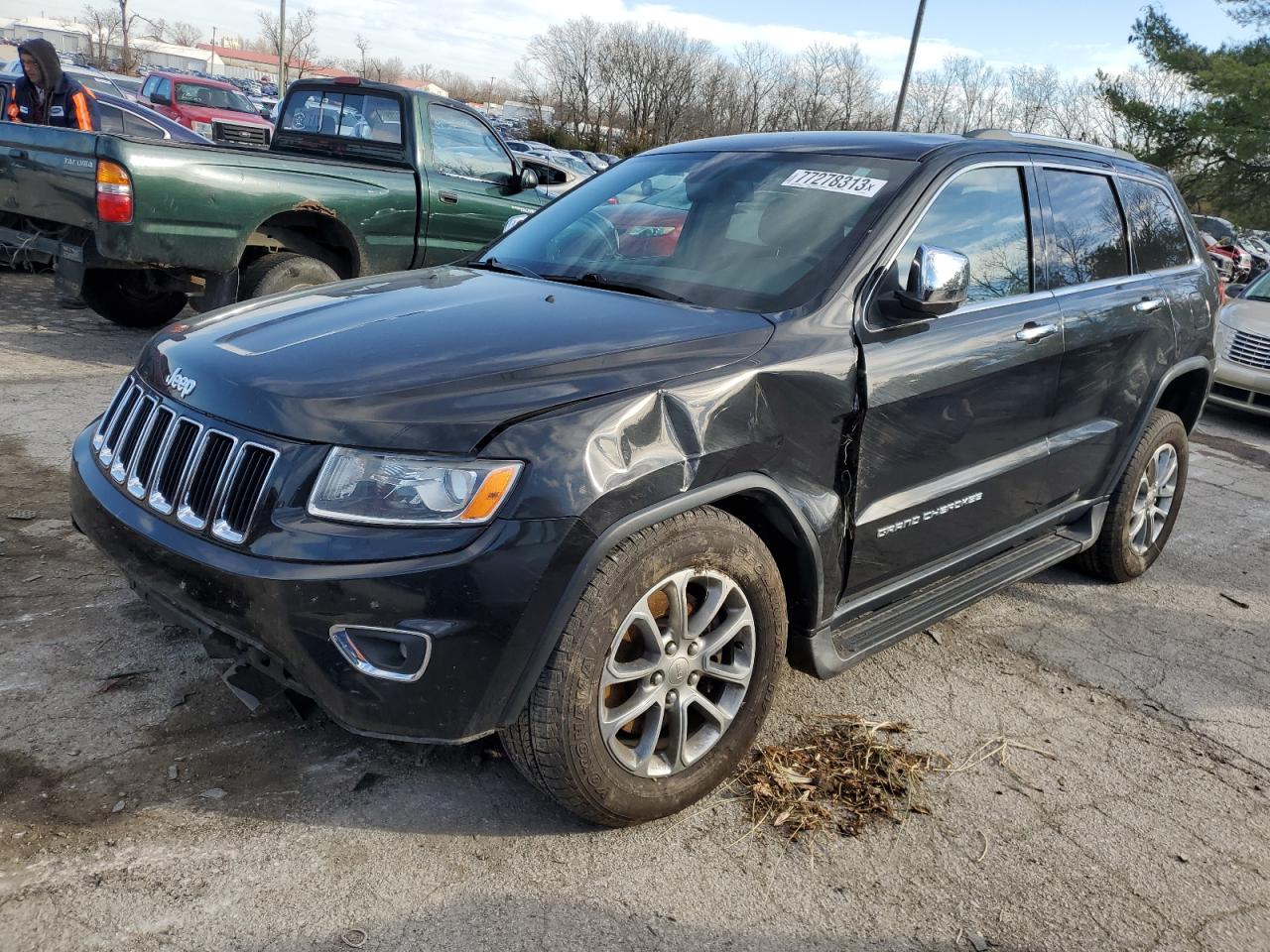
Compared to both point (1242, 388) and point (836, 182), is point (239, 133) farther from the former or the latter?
point (836, 182)

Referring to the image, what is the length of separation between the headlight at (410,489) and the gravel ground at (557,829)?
887 millimetres

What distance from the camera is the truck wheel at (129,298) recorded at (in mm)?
7875

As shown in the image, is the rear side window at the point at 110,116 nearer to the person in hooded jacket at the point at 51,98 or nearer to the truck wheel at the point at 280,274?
the person in hooded jacket at the point at 51,98

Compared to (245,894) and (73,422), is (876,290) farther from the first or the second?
(73,422)

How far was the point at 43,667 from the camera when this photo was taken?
329 centimetres

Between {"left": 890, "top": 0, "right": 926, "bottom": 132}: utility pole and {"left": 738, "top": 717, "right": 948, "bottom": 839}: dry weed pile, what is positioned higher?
{"left": 890, "top": 0, "right": 926, "bottom": 132}: utility pole

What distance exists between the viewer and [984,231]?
3678mm

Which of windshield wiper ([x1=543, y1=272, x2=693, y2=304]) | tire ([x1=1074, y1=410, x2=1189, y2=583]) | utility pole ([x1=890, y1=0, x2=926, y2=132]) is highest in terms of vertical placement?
utility pole ([x1=890, y1=0, x2=926, y2=132])

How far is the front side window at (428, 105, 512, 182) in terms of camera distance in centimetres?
809

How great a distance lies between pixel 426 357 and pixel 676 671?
1034 millimetres

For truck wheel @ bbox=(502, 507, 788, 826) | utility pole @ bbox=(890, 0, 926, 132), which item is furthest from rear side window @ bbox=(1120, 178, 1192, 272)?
utility pole @ bbox=(890, 0, 926, 132)

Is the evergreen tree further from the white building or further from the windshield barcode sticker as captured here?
the white building

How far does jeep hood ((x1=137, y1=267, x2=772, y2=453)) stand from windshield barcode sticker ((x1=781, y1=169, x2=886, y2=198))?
0.70 metres

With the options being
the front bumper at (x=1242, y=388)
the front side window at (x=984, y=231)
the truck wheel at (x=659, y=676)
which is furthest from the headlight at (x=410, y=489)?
the front bumper at (x=1242, y=388)
